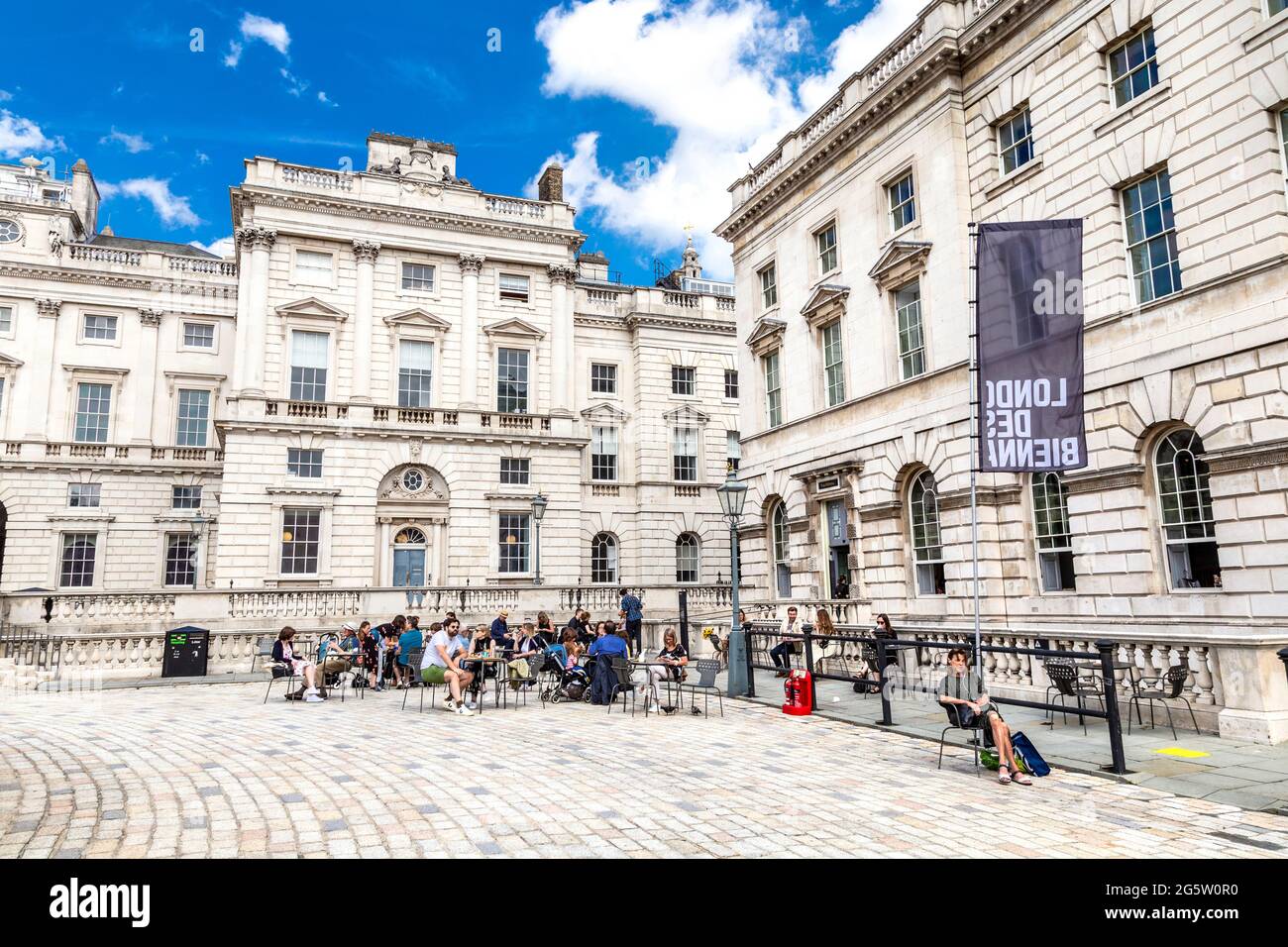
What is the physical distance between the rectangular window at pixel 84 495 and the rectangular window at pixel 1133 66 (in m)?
41.8

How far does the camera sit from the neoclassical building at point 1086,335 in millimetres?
13281

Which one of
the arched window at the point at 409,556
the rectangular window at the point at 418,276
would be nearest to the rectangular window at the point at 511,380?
the rectangular window at the point at 418,276

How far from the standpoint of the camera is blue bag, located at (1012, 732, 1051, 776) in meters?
8.80

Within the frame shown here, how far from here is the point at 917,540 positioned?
20594 mm

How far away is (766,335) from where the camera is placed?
26344 mm

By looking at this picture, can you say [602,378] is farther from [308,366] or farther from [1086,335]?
[1086,335]

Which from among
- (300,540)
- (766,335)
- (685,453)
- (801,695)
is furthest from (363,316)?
(801,695)

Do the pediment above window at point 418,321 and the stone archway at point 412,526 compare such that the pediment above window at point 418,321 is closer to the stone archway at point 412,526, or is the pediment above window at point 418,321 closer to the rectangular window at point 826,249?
the stone archway at point 412,526

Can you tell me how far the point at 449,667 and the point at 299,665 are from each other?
390cm

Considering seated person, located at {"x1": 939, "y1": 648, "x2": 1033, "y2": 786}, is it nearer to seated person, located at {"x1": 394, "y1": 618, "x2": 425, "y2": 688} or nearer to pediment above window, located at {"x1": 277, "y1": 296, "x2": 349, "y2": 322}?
seated person, located at {"x1": 394, "y1": 618, "x2": 425, "y2": 688}

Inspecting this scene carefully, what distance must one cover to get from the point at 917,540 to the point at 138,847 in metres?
18.1

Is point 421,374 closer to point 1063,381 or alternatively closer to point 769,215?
point 769,215

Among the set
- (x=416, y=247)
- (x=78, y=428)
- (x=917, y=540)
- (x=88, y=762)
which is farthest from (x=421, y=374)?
Result: (x=88, y=762)

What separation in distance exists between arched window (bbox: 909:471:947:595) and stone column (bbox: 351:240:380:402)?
2367 centimetres
